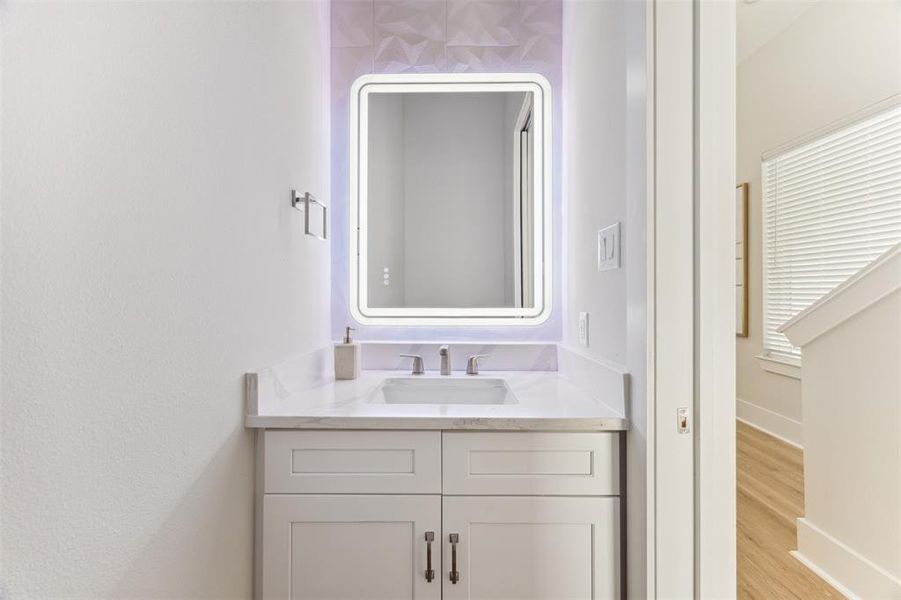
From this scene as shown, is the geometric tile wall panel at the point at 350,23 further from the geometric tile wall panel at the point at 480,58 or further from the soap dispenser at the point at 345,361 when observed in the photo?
the soap dispenser at the point at 345,361

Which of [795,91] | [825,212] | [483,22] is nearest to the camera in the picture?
[483,22]

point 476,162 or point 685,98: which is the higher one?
point 476,162

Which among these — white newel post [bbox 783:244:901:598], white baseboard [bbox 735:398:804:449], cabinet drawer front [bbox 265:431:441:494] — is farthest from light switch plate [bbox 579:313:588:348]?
white baseboard [bbox 735:398:804:449]

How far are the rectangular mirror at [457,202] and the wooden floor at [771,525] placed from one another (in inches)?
47.9

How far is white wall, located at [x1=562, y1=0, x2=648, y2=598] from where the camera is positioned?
1042mm

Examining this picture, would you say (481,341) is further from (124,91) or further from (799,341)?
(124,91)

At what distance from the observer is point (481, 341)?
1.89m

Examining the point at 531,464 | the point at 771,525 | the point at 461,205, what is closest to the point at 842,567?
the point at 771,525

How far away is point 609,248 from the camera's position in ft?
4.12

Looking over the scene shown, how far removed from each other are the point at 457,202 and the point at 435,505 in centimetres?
116

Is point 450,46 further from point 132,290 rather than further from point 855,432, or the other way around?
point 855,432

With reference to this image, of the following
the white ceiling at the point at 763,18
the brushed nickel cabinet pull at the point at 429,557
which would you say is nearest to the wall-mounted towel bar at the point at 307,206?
the brushed nickel cabinet pull at the point at 429,557

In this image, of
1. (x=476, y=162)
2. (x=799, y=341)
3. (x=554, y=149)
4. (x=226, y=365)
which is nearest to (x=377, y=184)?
(x=476, y=162)

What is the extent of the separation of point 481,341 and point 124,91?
1395 mm
